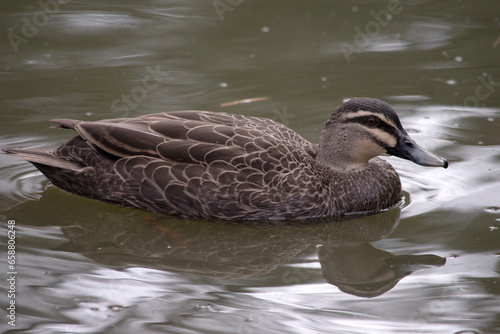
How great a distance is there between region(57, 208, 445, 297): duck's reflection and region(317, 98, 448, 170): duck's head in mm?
631

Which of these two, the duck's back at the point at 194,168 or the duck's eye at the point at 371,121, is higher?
the duck's eye at the point at 371,121

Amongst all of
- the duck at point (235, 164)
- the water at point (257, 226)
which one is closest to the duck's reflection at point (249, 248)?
the water at point (257, 226)

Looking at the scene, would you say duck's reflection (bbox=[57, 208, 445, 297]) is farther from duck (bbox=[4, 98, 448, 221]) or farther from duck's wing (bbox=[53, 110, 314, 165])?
duck's wing (bbox=[53, 110, 314, 165])

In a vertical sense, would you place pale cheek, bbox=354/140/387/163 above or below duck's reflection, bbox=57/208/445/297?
above

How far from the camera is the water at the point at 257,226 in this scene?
5.64 meters

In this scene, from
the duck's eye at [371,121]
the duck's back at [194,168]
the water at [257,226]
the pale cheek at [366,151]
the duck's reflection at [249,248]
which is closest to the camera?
the water at [257,226]

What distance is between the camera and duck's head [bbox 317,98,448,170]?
23.6 feet

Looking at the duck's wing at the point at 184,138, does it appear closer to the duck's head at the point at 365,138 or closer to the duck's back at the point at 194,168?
the duck's back at the point at 194,168

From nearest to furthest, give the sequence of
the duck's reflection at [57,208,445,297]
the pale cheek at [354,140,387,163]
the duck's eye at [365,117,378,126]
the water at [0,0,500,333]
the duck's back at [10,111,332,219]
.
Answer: the water at [0,0,500,333], the duck's reflection at [57,208,445,297], the duck's back at [10,111,332,219], the duck's eye at [365,117,378,126], the pale cheek at [354,140,387,163]

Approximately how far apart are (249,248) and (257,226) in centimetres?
43

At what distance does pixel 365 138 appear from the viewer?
24.1ft

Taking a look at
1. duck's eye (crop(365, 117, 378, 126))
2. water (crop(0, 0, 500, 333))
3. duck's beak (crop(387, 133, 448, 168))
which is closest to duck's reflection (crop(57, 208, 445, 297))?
water (crop(0, 0, 500, 333))

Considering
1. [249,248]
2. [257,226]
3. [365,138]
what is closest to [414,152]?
[365,138]

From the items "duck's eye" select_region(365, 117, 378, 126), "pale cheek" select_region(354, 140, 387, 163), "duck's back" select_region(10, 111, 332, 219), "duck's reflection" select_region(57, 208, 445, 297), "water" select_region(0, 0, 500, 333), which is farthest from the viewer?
"pale cheek" select_region(354, 140, 387, 163)
